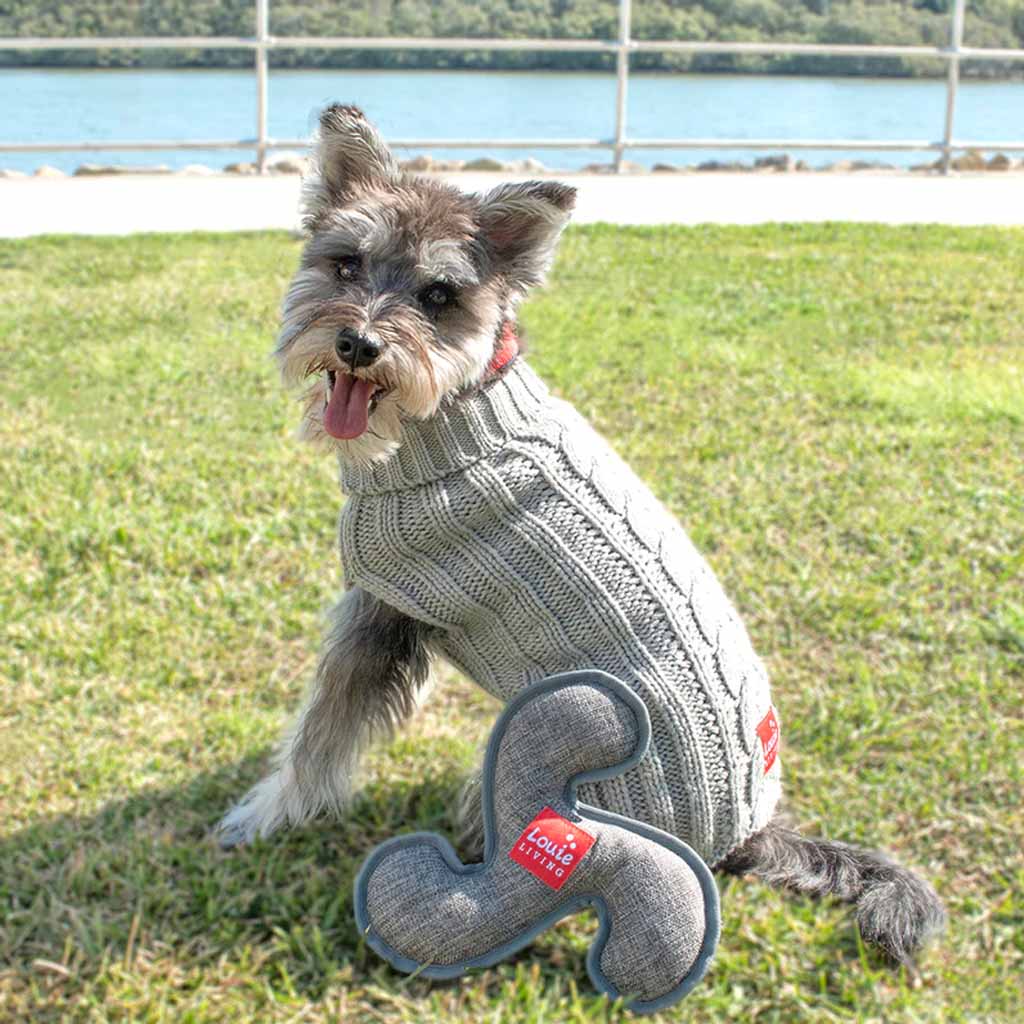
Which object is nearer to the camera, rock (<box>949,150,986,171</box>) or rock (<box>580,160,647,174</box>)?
rock (<box>580,160,647,174</box>)

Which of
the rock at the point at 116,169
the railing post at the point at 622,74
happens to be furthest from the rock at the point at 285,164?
the railing post at the point at 622,74

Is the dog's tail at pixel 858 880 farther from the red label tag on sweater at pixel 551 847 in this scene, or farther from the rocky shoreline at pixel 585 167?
the rocky shoreline at pixel 585 167

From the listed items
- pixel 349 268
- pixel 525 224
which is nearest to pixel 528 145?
pixel 525 224

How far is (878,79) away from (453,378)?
14.1 m

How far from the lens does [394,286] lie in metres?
3.04

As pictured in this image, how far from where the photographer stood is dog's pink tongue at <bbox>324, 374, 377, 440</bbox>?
3.05m

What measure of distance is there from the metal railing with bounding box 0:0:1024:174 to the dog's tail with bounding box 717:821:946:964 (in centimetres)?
953

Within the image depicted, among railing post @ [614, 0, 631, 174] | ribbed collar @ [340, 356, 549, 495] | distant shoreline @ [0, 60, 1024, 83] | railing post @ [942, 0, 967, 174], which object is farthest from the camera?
railing post @ [942, 0, 967, 174]

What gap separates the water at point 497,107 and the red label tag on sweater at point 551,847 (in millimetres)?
9891

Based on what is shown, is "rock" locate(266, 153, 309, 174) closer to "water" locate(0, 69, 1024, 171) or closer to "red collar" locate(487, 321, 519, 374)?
"water" locate(0, 69, 1024, 171)

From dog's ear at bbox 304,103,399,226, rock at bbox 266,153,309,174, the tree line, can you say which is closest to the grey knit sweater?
dog's ear at bbox 304,103,399,226

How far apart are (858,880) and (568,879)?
78 cm

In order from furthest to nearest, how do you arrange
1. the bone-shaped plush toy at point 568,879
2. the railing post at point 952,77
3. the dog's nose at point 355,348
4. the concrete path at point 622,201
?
1. the railing post at point 952,77
2. the concrete path at point 622,201
3. the bone-shaped plush toy at point 568,879
4. the dog's nose at point 355,348

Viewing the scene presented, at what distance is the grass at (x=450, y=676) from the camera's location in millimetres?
3178
